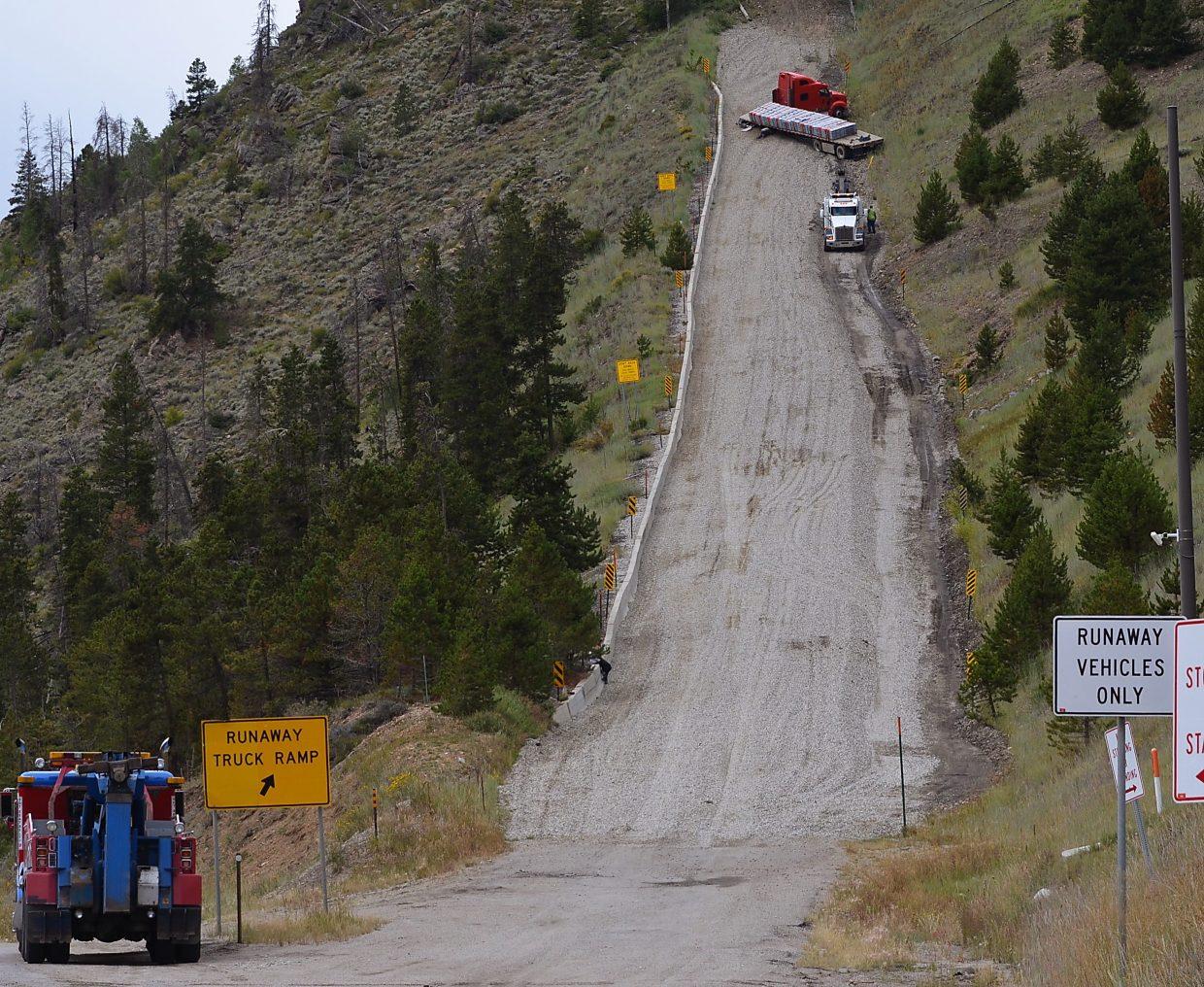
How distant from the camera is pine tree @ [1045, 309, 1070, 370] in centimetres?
4400

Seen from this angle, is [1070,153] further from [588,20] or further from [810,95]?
[588,20]

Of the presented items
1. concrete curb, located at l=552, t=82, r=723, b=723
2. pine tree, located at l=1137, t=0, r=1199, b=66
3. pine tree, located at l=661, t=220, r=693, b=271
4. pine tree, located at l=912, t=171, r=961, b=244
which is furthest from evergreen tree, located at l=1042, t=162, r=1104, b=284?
pine tree, located at l=1137, t=0, r=1199, b=66

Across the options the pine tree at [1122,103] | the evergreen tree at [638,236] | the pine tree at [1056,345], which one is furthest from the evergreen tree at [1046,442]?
the evergreen tree at [638,236]

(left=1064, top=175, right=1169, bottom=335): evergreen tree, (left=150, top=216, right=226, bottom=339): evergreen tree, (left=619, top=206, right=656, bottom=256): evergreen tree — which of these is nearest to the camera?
(left=1064, top=175, right=1169, bottom=335): evergreen tree

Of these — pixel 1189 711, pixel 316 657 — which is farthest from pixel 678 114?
pixel 1189 711

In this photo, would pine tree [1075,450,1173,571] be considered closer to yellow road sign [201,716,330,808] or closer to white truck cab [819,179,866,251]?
yellow road sign [201,716,330,808]

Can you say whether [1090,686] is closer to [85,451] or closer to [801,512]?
[801,512]

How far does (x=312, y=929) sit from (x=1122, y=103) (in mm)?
53061

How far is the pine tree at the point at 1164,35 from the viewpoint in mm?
65500

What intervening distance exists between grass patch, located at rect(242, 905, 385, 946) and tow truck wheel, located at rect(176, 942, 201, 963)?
59.5 inches

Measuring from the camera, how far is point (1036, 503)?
37250mm

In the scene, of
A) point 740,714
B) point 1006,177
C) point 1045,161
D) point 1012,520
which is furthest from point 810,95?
point 740,714

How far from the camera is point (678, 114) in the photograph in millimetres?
90000

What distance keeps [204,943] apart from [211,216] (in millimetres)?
104109
